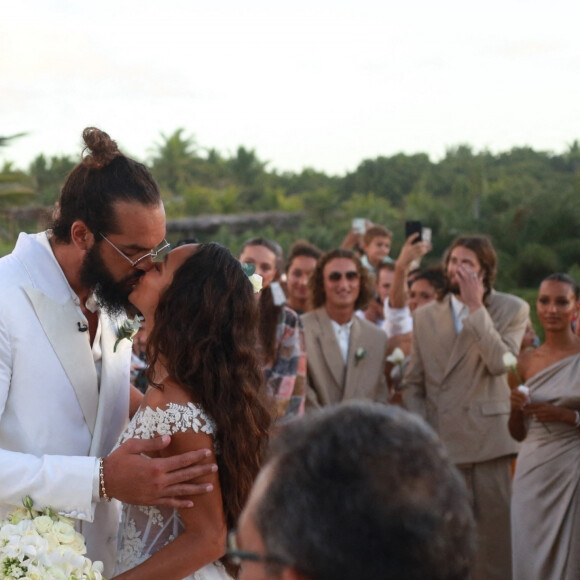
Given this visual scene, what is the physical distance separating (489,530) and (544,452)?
99cm

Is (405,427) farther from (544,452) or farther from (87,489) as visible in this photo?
(544,452)

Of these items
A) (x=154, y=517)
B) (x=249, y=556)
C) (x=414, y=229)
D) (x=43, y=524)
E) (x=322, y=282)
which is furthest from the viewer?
(x=414, y=229)

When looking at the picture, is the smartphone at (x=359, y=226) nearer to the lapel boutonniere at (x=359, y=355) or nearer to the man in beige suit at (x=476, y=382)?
the man in beige suit at (x=476, y=382)

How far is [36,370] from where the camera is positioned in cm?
298

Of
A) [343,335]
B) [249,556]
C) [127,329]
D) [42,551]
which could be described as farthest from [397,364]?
[249,556]

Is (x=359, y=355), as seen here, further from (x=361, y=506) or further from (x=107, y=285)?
(x=361, y=506)

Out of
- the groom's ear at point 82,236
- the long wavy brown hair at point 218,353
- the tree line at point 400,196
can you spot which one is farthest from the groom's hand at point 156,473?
the tree line at point 400,196

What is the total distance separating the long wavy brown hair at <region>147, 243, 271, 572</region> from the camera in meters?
2.73

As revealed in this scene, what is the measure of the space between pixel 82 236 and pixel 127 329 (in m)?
0.40

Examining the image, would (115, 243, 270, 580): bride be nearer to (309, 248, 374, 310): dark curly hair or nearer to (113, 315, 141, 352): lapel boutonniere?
(113, 315, 141, 352): lapel boutonniere

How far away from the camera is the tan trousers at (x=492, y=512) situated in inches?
261

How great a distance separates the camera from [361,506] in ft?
3.98

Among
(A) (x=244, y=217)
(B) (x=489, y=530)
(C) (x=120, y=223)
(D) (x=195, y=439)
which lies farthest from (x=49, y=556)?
(A) (x=244, y=217)

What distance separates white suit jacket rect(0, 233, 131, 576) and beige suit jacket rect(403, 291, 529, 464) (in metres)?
3.87
